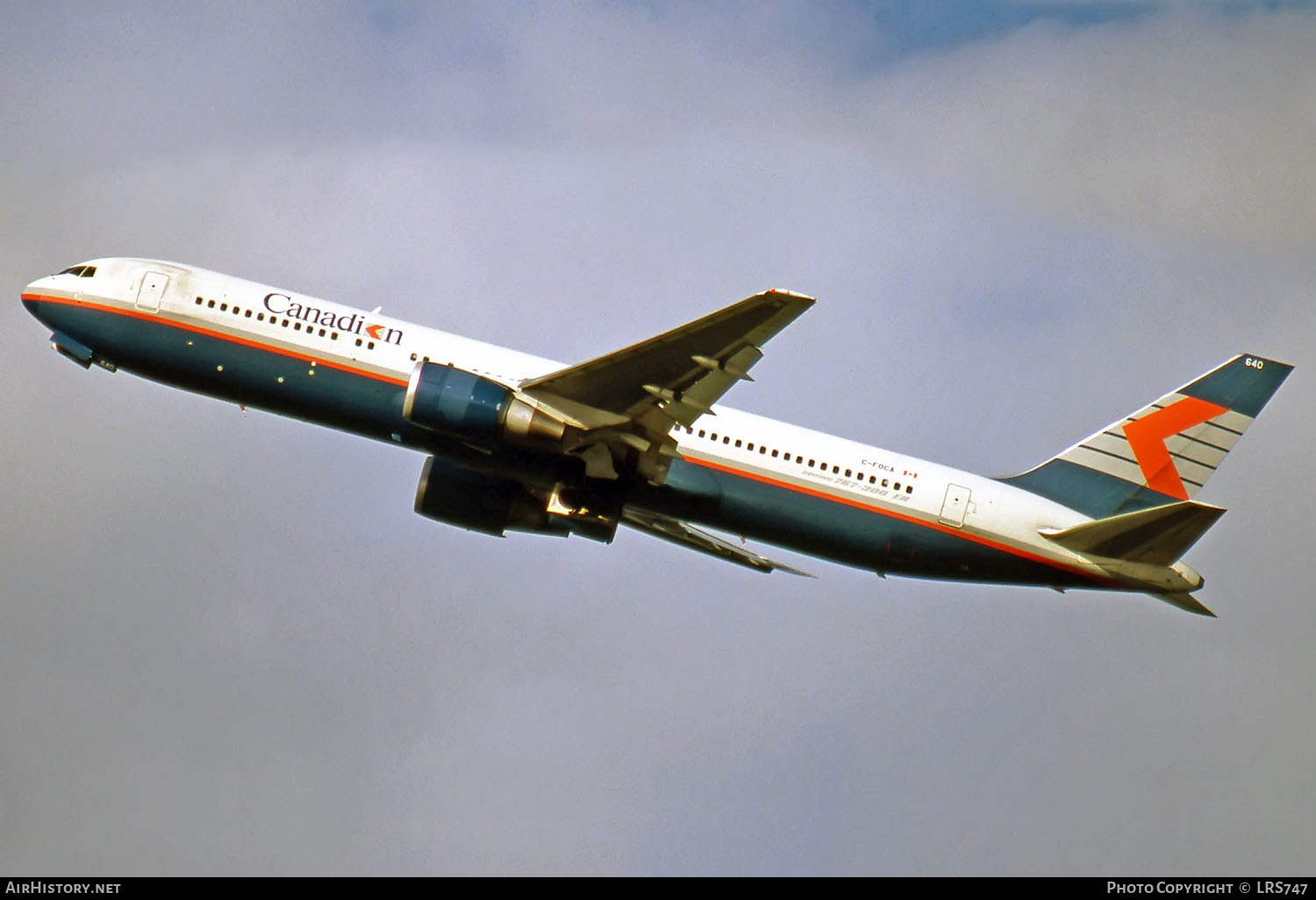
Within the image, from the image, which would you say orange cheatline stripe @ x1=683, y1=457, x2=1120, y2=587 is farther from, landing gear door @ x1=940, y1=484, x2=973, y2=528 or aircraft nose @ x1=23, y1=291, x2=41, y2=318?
aircraft nose @ x1=23, y1=291, x2=41, y2=318

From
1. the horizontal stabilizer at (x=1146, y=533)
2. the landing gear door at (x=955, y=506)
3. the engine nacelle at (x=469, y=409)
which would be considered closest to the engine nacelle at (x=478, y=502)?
the engine nacelle at (x=469, y=409)

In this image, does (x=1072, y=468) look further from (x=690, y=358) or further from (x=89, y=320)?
(x=89, y=320)

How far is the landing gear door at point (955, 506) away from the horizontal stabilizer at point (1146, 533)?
2.32m

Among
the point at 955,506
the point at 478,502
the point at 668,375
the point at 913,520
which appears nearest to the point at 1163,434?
the point at 955,506

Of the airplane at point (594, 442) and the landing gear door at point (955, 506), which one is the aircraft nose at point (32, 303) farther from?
the landing gear door at point (955, 506)

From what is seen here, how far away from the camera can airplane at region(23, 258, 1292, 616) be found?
4009cm

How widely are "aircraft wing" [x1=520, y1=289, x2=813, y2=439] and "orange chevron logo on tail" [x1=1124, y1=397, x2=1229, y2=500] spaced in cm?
1438

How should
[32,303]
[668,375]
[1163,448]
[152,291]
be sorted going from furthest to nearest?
[1163,448]
[32,303]
[152,291]
[668,375]

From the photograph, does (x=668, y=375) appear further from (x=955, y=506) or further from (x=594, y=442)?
(x=955, y=506)

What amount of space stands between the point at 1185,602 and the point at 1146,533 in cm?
270

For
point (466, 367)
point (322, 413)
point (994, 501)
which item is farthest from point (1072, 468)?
point (322, 413)

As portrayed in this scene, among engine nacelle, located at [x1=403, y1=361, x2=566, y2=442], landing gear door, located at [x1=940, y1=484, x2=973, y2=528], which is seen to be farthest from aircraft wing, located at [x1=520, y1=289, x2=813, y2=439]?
landing gear door, located at [x1=940, y1=484, x2=973, y2=528]

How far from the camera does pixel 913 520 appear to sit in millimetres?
42375

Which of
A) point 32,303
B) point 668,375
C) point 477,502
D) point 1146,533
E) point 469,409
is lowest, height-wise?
point 477,502
